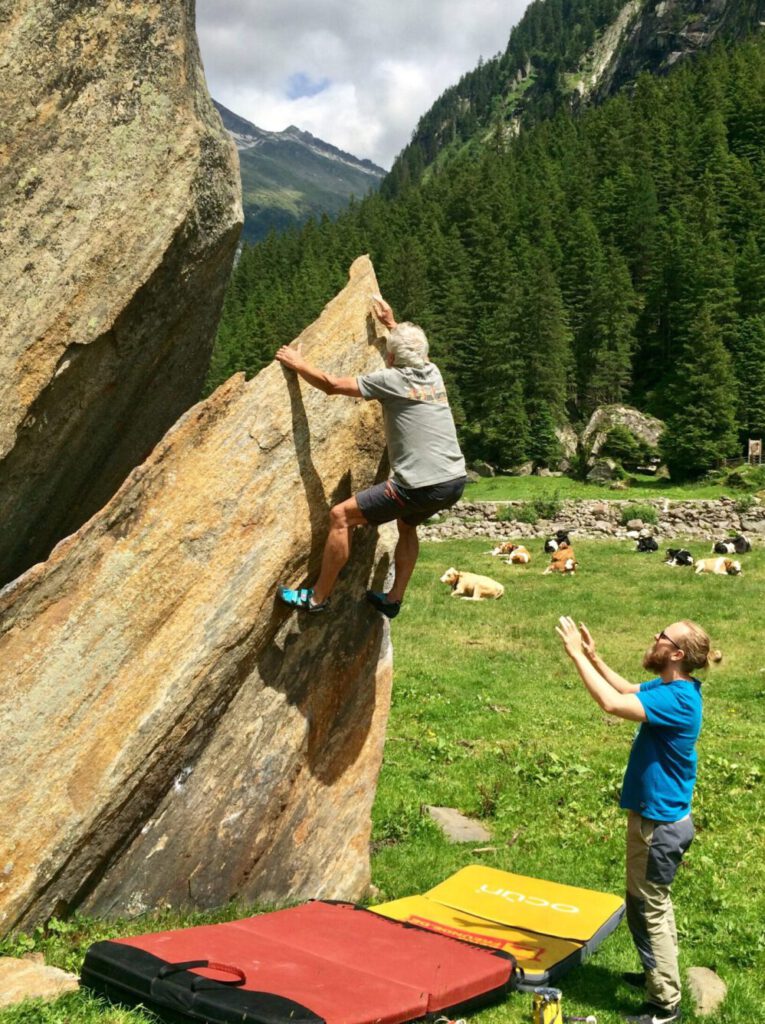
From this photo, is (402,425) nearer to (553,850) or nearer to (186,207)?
(186,207)

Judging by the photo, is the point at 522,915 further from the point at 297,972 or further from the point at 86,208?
the point at 86,208

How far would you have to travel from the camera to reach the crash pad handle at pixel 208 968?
5785 mm

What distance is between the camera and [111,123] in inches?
310

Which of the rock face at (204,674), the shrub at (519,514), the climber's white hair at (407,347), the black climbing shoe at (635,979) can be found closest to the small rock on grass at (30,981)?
the rock face at (204,674)

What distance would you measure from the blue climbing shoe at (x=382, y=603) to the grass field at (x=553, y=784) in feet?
9.91

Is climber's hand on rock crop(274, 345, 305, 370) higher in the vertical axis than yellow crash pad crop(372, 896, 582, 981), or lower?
higher

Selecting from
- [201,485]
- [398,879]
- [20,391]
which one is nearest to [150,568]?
[201,485]

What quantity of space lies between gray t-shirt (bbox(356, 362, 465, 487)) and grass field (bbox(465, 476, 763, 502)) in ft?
137

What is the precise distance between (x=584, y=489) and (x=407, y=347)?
5132cm

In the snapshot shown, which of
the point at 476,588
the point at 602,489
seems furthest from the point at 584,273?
the point at 476,588

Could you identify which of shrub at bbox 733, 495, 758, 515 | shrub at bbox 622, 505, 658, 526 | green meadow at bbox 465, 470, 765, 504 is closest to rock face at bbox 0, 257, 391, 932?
shrub at bbox 622, 505, 658, 526

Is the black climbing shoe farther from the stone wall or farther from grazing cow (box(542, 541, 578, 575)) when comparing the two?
the stone wall

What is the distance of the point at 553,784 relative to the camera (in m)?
12.5

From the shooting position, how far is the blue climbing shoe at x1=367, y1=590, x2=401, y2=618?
9188 mm
